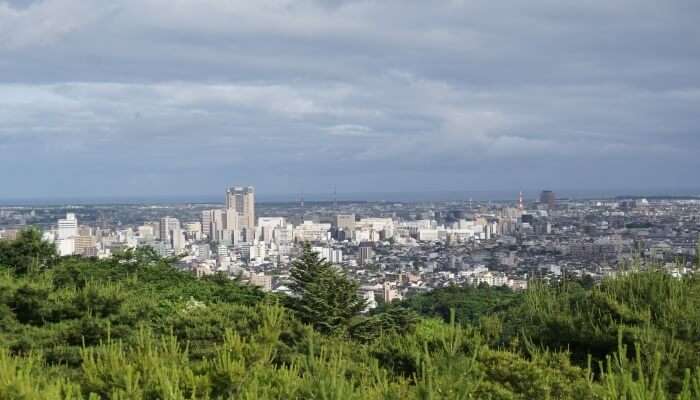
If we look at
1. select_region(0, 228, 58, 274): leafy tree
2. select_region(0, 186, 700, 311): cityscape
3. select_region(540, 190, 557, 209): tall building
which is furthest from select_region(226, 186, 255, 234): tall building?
select_region(0, 228, 58, 274): leafy tree

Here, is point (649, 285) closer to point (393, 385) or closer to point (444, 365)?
point (444, 365)

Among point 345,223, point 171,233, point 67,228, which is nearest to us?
point 67,228

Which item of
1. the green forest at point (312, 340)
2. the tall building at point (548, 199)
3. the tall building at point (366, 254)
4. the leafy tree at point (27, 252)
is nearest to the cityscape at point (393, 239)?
the tall building at point (366, 254)

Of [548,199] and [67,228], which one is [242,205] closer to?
[67,228]

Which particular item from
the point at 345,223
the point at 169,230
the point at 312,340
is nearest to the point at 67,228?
the point at 169,230

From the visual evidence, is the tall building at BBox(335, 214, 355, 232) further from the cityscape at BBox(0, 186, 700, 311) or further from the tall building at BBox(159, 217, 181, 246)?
the tall building at BBox(159, 217, 181, 246)

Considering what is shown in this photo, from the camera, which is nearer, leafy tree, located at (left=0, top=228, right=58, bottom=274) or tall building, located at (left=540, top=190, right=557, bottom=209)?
leafy tree, located at (left=0, top=228, right=58, bottom=274)

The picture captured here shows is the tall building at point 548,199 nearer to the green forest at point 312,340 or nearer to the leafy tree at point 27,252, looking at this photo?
the leafy tree at point 27,252
